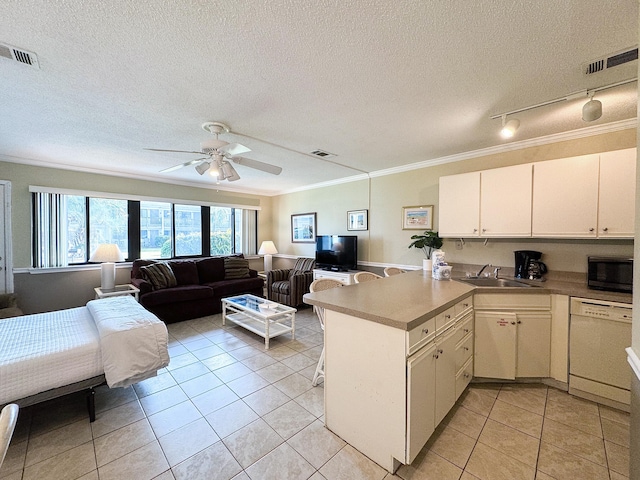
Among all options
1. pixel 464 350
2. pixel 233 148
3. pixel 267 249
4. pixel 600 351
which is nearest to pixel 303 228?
pixel 267 249

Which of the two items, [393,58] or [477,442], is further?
[477,442]

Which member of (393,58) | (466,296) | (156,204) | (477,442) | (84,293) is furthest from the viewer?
(156,204)

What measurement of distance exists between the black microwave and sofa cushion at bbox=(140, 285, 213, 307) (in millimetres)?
4933

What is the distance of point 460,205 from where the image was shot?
3.22 meters

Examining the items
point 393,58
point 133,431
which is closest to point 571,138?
point 393,58

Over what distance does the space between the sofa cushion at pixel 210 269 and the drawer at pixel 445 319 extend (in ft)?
14.5

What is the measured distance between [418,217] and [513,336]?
2.02 metres

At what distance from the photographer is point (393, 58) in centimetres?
164

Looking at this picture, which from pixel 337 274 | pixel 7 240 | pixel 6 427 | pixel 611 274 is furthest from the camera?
pixel 337 274

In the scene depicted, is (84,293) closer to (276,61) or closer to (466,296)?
(276,61)

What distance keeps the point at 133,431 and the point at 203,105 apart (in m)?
2.58

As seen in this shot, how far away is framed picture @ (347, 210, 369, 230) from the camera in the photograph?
15.5 feet

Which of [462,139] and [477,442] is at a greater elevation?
[462,139]

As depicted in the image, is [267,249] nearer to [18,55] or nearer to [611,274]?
[18,55]
